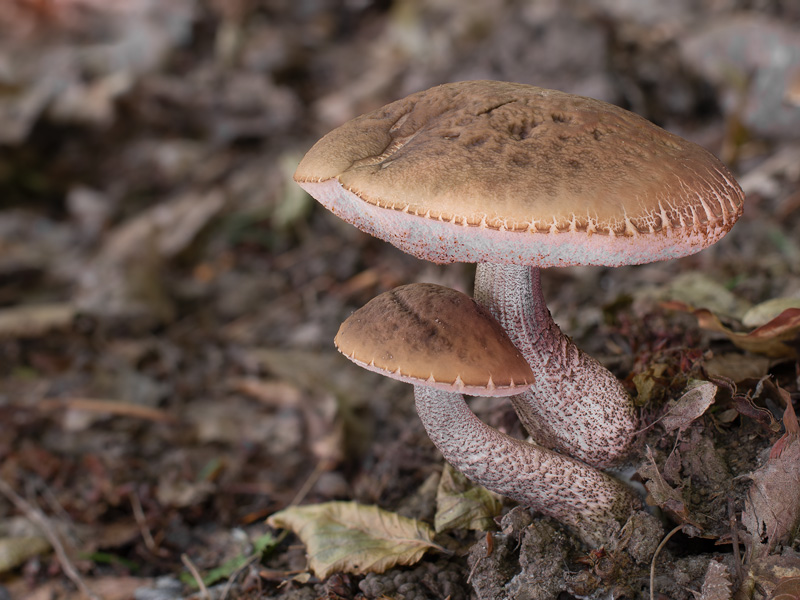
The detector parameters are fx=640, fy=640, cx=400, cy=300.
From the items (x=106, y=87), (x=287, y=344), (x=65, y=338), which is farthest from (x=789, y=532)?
(x=106, y=87)

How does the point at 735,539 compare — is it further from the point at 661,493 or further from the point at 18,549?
the point at 18,549

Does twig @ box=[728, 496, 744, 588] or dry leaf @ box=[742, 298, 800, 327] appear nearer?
twig @ box=[728, 496, 744, 588]

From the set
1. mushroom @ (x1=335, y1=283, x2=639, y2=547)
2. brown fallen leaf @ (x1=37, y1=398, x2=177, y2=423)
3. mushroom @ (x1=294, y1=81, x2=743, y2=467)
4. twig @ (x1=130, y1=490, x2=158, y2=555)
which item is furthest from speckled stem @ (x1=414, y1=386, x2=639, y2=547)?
brown fallen leaf @ (x1=37, y1=398, x2=177, y2=423)

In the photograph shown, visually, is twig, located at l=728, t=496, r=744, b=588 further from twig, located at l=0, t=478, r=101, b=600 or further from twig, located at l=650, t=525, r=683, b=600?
twig, located at l=0, t=478, r=101, b=600

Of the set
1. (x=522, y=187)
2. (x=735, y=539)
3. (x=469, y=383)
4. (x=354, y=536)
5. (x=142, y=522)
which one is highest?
(x=522, y=187)

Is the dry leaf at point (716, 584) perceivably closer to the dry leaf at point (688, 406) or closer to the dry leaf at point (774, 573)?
the dry leaf at point (774, 573)

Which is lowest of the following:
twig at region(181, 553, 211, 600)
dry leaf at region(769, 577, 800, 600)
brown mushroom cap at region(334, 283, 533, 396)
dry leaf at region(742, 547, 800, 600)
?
twig at region(181, 553, 211, 600)

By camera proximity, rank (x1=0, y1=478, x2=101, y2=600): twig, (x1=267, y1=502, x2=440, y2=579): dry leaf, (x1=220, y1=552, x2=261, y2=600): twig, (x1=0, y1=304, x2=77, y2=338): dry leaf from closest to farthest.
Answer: (x1=267, y1=502, x2=440, y2=579): dry leaf
(x1=220, y1=552, x2=261, y2=600): twig
(x1=0, y1=478, x2=101, y2=600): twig
(x1=0, y1=304, x2=77, y2=338): dry leaf

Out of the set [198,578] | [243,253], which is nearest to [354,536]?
[198,578]
